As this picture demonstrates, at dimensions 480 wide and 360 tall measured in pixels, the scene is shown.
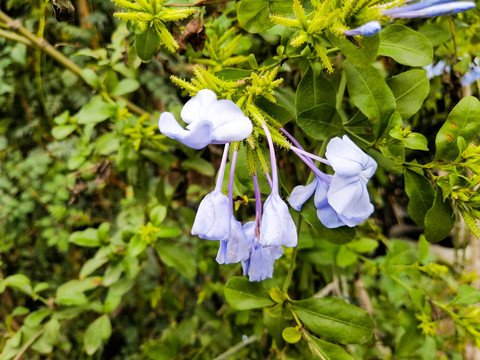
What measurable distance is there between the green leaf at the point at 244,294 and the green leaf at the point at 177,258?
14.6 inches

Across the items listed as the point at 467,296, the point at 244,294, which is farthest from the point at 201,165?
the point at 467,296

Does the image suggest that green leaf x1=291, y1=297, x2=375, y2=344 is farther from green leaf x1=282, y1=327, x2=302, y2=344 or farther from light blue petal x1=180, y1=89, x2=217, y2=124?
light blue petal x1=180, y1=89, x2=217, y2=124

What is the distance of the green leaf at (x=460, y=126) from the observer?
64 cm

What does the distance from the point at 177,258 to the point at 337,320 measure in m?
0.56

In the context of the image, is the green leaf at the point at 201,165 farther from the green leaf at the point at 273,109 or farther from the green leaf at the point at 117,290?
the green leaf at the point at 273,109

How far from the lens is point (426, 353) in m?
1.00

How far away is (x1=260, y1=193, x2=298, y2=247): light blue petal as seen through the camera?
532 millimetres

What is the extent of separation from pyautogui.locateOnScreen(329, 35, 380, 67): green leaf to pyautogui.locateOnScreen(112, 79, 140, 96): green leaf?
0.69m

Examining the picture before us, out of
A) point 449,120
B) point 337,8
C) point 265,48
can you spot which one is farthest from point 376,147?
point 265,48

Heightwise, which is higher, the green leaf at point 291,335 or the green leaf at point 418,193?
the green leaf at point 418,193

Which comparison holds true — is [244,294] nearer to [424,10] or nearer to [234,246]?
[234,246]

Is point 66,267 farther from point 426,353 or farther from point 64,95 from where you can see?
point 426,353

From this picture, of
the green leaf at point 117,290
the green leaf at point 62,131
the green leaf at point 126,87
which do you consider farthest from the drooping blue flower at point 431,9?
the green leaf at point 117,290

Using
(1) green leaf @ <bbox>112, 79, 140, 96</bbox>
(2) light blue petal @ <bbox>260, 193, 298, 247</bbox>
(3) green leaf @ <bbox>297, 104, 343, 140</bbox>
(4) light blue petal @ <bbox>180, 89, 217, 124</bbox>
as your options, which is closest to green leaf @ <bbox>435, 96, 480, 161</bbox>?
(3) green leaf @ <bbox>297, 104, 343, 140</bbox>
